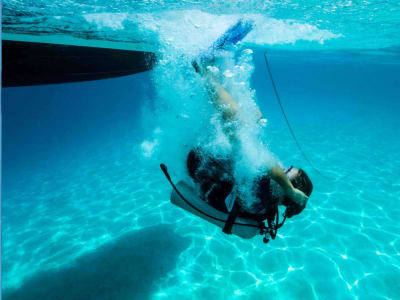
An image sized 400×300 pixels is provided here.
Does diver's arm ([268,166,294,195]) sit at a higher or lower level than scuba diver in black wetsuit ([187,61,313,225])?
higher

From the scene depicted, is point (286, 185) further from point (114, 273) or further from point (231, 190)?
point (114, 273)

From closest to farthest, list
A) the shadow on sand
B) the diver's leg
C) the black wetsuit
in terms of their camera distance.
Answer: the diver's leg → the black wetsuit → the shadow on sand

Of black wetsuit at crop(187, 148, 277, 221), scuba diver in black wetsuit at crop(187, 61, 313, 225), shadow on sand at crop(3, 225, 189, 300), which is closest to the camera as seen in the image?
scuba diver in black wetsuit at crop(187, 61, 313, 225)

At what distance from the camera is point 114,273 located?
6.39m

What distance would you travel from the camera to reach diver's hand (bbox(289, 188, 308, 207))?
3105 mm

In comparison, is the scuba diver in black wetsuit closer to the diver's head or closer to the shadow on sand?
the diver's head

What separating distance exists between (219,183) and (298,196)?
1.06 meters

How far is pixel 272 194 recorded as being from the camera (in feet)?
10.9

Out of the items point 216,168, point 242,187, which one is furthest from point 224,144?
point 242,187

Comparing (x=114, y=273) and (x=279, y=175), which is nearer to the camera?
(x=279, y=175)

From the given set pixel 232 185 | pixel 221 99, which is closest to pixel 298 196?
pixel 232 185

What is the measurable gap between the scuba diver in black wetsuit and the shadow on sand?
3.84m

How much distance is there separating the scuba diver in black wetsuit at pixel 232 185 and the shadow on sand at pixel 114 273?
384 cm

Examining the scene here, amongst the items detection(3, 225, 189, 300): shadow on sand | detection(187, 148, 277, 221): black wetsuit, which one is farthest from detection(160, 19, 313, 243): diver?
detection(3, 225, 189, 300): shadow on sand
